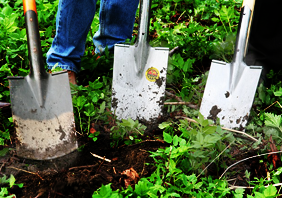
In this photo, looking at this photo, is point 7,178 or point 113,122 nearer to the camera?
point 7,178

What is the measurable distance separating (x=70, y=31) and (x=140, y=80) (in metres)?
0.61

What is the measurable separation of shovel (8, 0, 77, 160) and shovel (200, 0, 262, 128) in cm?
83

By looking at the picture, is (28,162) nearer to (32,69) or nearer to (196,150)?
(32,69)

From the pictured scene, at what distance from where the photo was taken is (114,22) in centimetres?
234

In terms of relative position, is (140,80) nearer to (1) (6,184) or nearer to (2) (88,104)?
(2) (88,104)

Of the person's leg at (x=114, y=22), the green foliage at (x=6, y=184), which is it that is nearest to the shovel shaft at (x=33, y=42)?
the green foliage at (x=6, y=184)

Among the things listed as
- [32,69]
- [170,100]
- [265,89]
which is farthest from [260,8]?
[32,69]

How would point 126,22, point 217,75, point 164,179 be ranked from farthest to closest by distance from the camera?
point 126,22
point 217,75
point 164,179

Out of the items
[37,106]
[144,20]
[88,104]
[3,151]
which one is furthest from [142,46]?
[3,151]

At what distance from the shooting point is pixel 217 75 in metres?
1.71

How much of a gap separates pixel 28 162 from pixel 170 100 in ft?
3.10

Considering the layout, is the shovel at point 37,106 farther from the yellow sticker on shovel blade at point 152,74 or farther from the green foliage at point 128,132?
the yellow sticker on shovel blade at point 152,74

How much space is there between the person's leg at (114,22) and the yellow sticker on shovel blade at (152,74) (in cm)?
68

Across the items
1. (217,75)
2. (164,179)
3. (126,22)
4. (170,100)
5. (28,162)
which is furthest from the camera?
(126,22)
